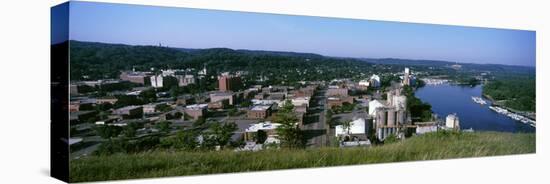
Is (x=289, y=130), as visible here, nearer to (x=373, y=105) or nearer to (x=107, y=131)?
(x=373, y=105)

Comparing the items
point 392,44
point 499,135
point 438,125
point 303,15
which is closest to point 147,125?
point 303,15

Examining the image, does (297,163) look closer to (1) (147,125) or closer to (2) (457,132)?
(1) (147,125)

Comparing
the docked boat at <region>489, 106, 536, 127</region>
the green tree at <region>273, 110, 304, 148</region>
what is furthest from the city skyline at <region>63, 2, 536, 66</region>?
the green tree at <region>273, 110, 304, 148</region>

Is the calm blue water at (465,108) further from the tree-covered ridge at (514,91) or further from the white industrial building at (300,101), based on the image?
the white industrial building at (300,101)

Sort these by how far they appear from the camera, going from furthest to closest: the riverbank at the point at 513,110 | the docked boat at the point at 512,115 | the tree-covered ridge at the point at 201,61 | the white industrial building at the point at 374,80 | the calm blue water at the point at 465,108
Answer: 1. the docked boat at the point at 512,115
2. the riverbank at the point at 513,110
3. the calm blue water at the point at 465,108
4. the white industrial building at the point at 374,80
5. the tree-covered ridge at the point at 201,61

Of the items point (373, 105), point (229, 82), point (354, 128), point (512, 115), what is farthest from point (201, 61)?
point (512, 115)

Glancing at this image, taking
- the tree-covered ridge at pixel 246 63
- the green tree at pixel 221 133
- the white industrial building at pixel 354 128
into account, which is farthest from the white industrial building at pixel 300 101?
the green tree at pixel 221 133
